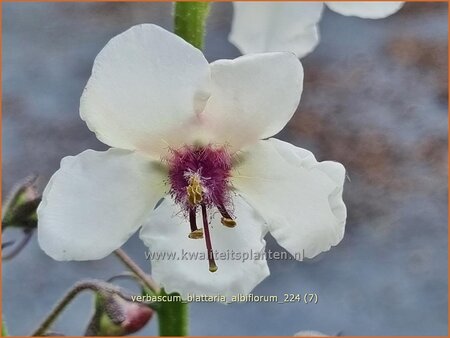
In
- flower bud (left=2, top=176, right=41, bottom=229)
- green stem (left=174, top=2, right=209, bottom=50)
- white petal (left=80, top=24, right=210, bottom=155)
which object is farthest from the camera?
flower bud (left=2, top=176, right=41, bottom=229)

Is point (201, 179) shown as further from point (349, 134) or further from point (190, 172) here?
point (349, 134)

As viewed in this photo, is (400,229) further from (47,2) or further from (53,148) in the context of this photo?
(47,2)

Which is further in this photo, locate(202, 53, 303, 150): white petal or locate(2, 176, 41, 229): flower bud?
locate(2, 176, 41, 229): flower bud

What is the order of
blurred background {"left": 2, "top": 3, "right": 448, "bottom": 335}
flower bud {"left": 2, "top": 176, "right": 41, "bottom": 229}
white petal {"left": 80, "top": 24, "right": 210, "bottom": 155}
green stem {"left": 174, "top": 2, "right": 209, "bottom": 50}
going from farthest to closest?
1. blurred background {"left": 2, "top": 3, "right": 448, "bottom": 335}
2. flower bud {"left": 2, "top": 176, "right": 41, "bottom": 229}
3. green stem {"left": 174, "top": 2, "right": 209, "bottom": 50}
4. white petal {"left": 80, "top": 24, "right": 210, "bottom": 155}

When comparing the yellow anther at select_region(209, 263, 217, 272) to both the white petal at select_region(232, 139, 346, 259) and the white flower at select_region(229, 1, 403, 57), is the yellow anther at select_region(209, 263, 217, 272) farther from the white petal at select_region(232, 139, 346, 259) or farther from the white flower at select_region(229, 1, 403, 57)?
the white flower at select_region(229, 1, 403, 57)

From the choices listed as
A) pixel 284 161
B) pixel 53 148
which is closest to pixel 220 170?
pixel 284 161

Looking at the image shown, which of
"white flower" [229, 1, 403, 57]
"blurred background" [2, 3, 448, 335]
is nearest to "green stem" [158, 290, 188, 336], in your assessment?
"white flower" [229, 1, 403, 57]

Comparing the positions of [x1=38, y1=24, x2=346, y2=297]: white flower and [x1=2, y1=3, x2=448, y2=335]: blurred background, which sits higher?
[x1=38, y1=24, x2=346, y2=297]: white flower

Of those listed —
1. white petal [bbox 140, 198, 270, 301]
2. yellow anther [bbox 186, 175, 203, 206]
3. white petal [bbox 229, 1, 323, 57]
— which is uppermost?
white petal [bbox 229, 1, 323, 57]

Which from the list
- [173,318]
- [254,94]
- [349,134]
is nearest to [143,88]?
[254,94]
